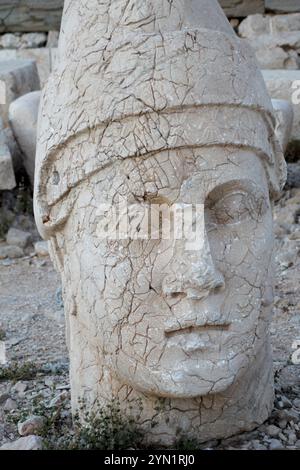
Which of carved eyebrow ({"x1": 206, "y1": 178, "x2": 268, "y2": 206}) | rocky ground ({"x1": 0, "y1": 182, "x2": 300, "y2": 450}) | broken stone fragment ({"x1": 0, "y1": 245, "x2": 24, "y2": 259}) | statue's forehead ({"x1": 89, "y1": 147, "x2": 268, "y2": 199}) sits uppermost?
statue's forehead ({"x1": 89, "y1": 147, "x2": 268, "y2": 199})

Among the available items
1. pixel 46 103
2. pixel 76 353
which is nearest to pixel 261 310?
pixel 76 353

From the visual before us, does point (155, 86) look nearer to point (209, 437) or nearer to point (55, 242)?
point (55, 242)

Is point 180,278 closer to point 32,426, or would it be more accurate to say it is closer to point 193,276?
point 193,276

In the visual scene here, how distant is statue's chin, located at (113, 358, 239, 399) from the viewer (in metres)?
3.29

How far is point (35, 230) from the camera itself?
821cm

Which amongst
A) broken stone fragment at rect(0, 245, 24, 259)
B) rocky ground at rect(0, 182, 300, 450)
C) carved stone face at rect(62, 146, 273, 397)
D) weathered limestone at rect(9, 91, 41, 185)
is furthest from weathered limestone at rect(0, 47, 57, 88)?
carved stone face at rect(62, 146, 273, 397)

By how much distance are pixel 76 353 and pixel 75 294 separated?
1.11 ft

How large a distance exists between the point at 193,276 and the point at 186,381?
0.43m

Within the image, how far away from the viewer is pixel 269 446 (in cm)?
362

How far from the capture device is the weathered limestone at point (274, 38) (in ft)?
35.2

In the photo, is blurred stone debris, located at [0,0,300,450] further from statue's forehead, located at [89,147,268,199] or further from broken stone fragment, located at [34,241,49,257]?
statue's forehead, located at [89,147,268,199]

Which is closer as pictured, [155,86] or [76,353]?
[155,86]

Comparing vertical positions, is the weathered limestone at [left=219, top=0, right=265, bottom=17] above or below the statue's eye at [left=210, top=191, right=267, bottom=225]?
below

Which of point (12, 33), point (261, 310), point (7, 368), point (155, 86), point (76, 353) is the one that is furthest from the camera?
point (12, 33)
